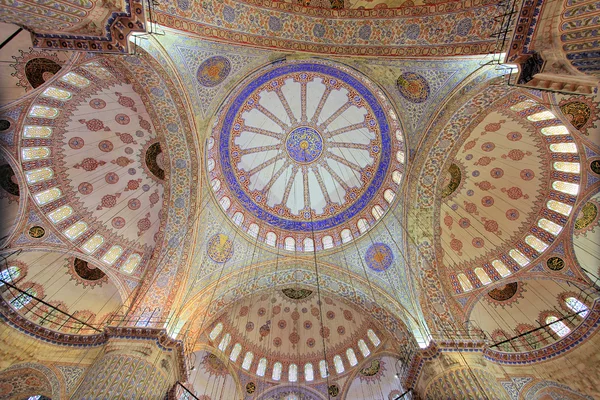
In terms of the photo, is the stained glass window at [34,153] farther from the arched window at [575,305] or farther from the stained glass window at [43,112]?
the arched window at [575,305]

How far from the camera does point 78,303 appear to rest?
934 cm

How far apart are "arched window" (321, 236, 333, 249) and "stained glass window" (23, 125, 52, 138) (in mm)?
9928

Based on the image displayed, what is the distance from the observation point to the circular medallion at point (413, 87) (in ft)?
25.2

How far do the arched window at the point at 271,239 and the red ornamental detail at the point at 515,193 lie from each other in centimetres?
874

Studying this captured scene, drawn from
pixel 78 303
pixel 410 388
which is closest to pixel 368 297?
pixel 410 388

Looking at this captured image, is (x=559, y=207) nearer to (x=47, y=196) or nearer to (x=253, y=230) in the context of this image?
(x=253, y=230)

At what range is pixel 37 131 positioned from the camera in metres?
7.91

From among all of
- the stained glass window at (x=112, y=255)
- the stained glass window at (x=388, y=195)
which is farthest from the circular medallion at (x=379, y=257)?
the stained glass window at (x=112, y=255)

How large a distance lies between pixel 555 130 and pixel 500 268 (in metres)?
4.83

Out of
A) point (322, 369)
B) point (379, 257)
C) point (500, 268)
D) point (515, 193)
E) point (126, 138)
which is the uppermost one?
point (126, 138)

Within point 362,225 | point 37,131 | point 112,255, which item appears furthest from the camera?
point 362,225

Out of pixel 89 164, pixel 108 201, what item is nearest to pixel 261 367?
pixel 108 201

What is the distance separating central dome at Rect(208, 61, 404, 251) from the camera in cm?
1006

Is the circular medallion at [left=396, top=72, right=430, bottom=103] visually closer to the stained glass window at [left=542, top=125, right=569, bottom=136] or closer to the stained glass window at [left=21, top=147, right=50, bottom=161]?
the stained glass window at [left=542, top=125, right=569, bottom=136]
